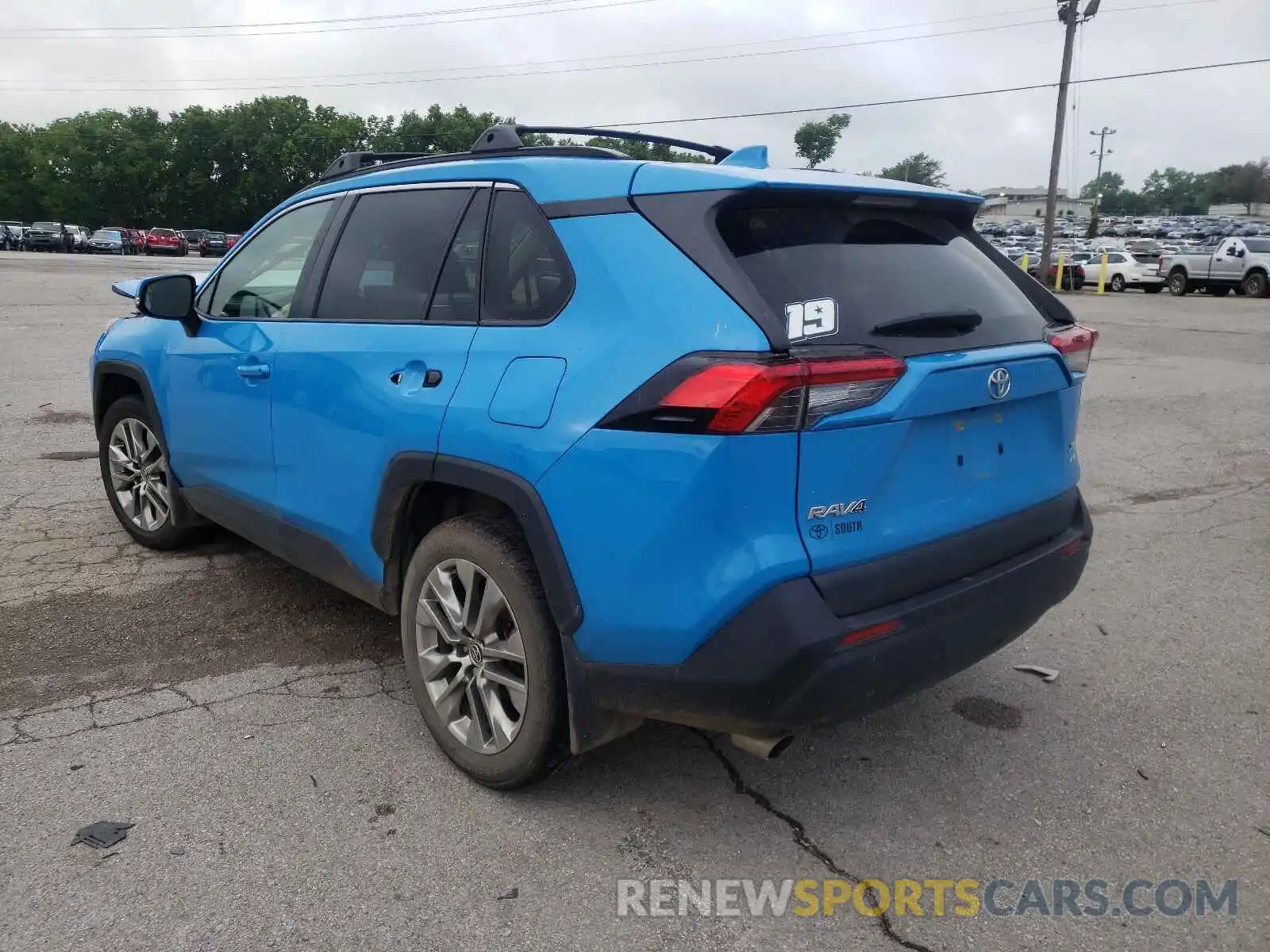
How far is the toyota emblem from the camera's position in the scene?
259 centimetres

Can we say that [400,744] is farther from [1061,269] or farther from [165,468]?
[1061,269]

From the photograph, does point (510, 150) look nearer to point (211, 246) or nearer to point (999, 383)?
point (999, 383)

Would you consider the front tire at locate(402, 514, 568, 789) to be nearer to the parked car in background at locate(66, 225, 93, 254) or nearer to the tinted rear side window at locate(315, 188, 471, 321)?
the tinted rear side window at locate(315, 188, 471, 321)

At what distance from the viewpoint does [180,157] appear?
2940 inches

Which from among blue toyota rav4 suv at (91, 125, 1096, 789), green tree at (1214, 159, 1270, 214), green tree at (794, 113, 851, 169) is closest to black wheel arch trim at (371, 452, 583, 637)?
blue toyota rav4 suv at (91, 125, 1096, 789)

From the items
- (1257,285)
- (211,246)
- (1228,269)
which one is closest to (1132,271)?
(1228,269)

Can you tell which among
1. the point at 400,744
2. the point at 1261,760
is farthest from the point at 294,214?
the point at 1261,760

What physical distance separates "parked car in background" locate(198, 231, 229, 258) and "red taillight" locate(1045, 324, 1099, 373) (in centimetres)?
5923

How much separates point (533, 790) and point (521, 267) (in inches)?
61.7

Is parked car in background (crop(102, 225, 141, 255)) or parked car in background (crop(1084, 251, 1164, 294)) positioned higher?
parked car in background (crop(102, 225, 141, 255))

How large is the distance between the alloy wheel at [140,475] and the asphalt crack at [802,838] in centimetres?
304

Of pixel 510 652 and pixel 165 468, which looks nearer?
pixel 510 652

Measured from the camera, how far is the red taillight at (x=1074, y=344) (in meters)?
3.03

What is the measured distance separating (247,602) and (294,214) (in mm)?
1734
